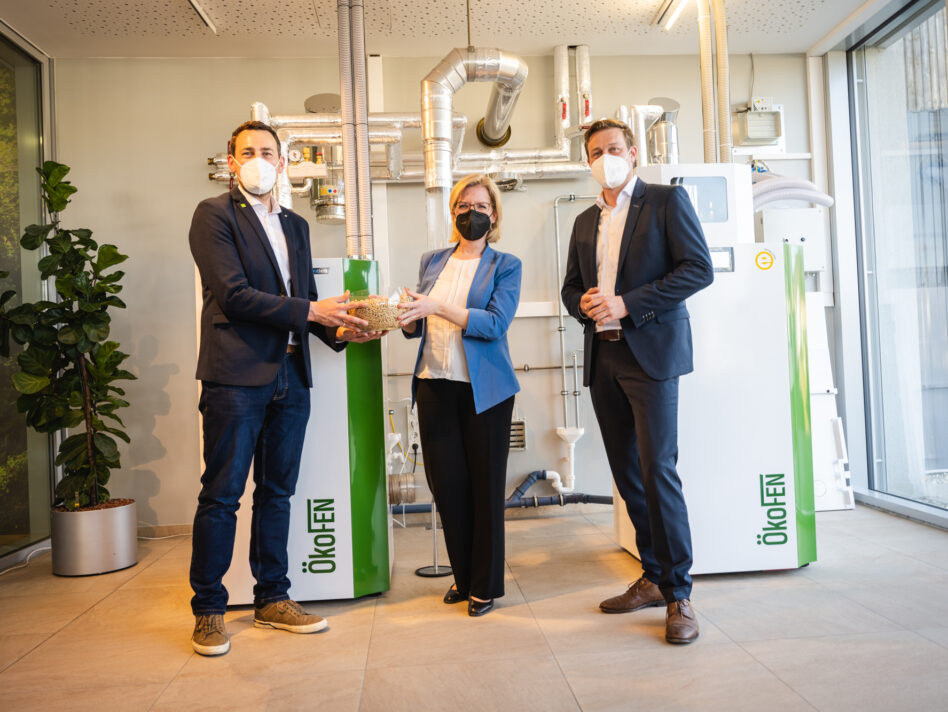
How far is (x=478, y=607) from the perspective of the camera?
8.69 ft

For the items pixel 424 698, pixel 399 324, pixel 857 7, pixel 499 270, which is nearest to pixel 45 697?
pixel 424 698

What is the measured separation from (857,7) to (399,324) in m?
3.44

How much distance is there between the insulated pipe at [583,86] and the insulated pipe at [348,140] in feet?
5.83

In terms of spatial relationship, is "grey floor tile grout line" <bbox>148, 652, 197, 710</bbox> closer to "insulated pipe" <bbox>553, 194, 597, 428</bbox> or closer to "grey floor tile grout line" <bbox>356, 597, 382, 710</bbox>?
"grey floor tile grout line" <bbox>356, 597, 382, 710</bbox>

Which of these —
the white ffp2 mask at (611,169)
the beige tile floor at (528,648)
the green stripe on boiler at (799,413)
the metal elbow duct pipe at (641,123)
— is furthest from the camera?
the metal elbow duct pipe at (641,123)

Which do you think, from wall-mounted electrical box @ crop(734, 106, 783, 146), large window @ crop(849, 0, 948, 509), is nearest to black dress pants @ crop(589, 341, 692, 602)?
large window @ crop(849, 0, 948, 509)

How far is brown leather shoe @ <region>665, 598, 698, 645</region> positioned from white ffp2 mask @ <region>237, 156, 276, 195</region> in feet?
6.11

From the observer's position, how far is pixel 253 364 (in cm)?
239

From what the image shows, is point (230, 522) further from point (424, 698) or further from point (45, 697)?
point (424, 698)

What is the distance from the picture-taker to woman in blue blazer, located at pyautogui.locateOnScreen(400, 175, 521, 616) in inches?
104

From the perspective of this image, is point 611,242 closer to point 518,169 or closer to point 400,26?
point 518,169

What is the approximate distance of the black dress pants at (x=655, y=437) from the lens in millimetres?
2391

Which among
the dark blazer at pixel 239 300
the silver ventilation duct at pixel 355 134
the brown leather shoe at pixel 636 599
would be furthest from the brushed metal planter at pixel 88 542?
the brown leather shoe at pixel 636 599

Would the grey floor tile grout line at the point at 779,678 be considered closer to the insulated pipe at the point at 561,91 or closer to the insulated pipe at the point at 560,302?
the insulated pipe at the point at 560,302
